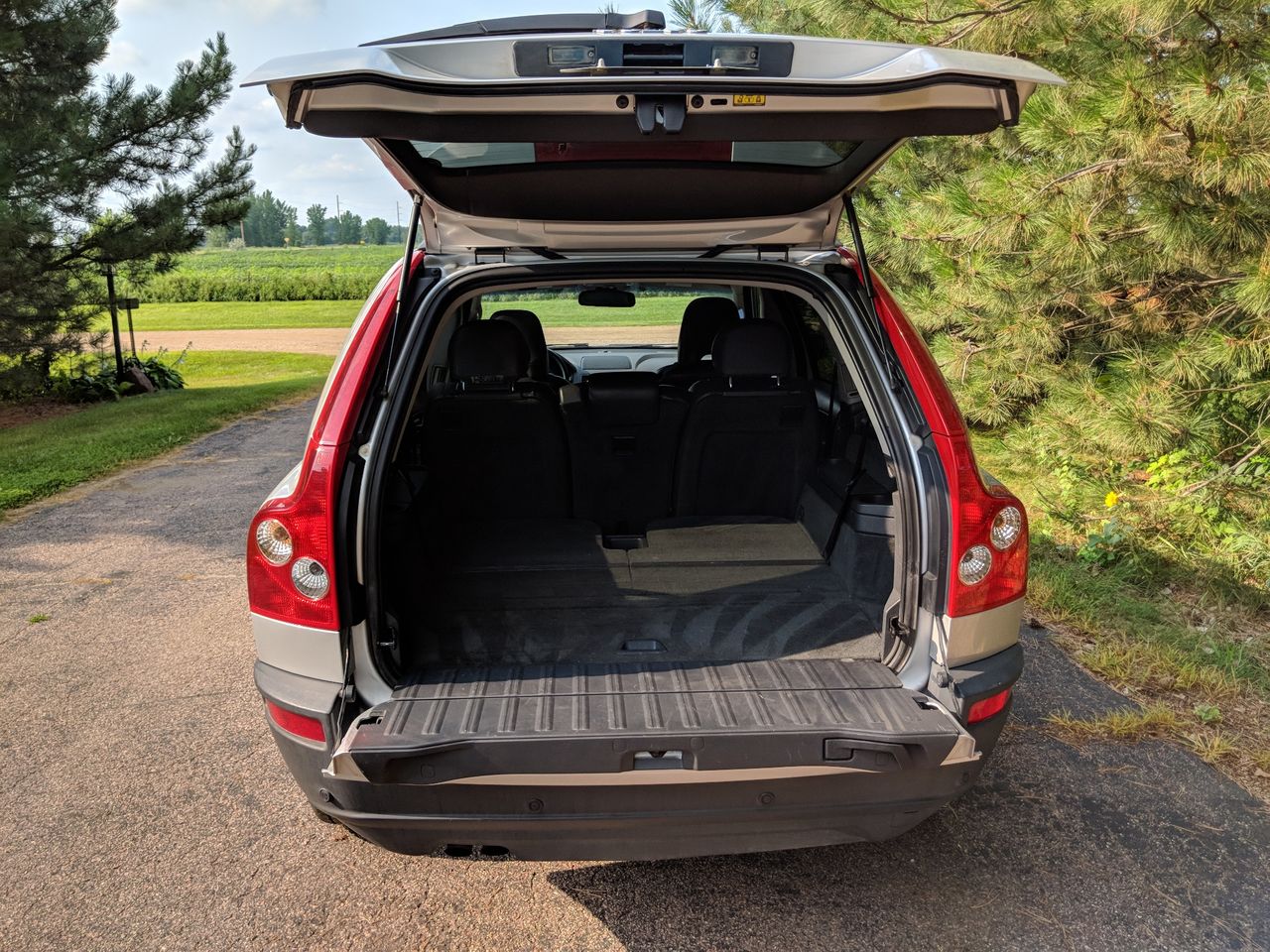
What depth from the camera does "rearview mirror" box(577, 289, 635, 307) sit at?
461 centimetres

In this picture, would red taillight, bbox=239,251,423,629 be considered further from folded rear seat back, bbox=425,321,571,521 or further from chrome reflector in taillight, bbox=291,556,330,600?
folded rear seat back, bbox=425,321,571,521

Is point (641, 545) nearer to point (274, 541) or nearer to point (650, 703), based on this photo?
point (650, 703)

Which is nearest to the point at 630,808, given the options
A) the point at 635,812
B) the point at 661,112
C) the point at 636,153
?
the point at 635,812

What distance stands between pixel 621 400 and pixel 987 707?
2.18 metres

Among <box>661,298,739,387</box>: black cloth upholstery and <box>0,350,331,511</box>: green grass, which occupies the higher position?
<box>661,298,739,387</box>: black cloth upholstery

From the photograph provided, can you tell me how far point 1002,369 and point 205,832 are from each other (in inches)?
205

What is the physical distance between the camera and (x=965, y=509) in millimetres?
2373

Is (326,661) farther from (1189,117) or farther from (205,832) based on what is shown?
(1189,117)

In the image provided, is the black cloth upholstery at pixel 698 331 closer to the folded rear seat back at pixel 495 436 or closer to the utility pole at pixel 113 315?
the folded rear seat back at pixel 495 436

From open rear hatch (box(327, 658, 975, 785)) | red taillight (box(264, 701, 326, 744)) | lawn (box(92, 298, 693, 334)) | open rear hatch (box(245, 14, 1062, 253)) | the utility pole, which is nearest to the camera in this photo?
open rear hatch (box(245, 14, 1062, 253))

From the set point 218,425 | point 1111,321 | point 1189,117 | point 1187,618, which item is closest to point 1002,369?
point 1111,321

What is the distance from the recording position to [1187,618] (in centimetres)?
455

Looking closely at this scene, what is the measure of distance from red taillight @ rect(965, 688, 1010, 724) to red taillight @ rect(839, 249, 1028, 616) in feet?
0.71

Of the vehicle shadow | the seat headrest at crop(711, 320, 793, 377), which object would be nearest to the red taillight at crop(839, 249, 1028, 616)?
the vehicle shadow
